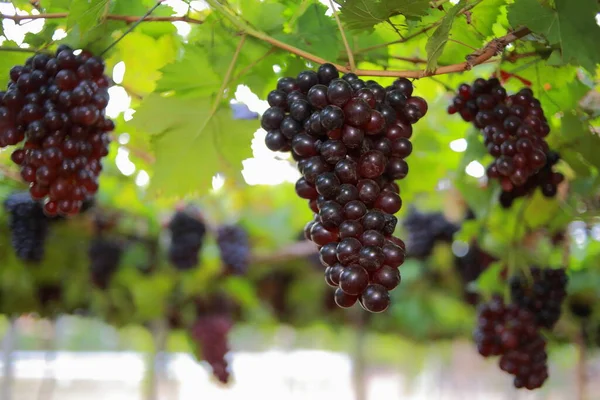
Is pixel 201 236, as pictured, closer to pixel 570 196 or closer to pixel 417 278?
pixel 417 278

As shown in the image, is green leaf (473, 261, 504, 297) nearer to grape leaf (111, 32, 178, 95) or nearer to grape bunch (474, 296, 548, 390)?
grape bunch (474, 296, 548, 390)

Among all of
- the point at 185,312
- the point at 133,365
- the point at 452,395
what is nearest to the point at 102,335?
the point at 133,365

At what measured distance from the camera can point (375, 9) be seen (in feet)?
2.85

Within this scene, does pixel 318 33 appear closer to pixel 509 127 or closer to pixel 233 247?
pixel 509 127

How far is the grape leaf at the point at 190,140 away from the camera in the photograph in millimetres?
1143

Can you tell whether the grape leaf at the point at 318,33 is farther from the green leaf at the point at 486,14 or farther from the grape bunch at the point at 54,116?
the grape bunch at the point at 54,116

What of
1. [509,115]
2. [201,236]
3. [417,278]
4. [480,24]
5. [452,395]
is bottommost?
[452,395]

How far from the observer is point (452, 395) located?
31.4 ft

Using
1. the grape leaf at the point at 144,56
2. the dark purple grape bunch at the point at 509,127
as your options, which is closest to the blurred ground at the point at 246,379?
the grape leaf at the point at 144,56

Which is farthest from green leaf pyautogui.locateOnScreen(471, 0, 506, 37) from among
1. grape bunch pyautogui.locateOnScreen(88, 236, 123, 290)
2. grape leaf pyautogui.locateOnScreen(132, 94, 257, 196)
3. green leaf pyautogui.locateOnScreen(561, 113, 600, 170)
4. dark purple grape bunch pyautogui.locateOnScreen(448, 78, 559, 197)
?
grape bunch pyautogui.locateOnScreen(88, 236, 123, 290)

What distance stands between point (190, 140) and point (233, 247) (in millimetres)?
1489

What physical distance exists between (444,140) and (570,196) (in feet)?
1.56

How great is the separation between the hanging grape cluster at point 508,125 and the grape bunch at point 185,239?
1608mm

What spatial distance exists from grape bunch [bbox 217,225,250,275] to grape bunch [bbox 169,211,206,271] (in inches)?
6.6
